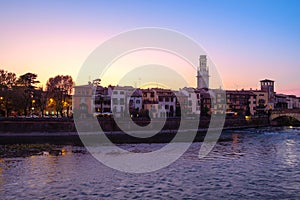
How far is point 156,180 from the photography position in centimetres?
2167

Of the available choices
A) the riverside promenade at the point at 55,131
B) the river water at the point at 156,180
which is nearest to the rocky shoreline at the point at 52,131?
the riverside promenade at the point at 55,131

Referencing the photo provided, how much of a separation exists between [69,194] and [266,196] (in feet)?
32.4

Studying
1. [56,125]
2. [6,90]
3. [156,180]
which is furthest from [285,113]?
Answer: [156,180]

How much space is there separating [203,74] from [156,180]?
406ft

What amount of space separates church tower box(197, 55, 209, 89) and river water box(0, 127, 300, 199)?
369ft

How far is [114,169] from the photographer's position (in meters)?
25.5

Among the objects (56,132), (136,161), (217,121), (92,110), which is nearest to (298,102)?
(217,121)

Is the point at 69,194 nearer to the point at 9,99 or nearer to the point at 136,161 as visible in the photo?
the point at 136,161

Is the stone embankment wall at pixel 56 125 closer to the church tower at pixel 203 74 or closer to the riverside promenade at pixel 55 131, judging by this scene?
the riverside promenade at pixel 55 131

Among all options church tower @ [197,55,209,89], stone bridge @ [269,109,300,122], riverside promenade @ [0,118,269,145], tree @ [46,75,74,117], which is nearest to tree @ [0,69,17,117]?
tree @ [46,75,74,117]

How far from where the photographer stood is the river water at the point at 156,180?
1808 cm

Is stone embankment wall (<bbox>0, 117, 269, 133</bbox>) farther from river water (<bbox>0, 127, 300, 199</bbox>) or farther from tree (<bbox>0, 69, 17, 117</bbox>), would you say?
river water (<bbox>0, 127, 300, 199</bbox>)

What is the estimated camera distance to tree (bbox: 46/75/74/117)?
77.9 meters

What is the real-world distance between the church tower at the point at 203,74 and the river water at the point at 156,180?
113 meters
